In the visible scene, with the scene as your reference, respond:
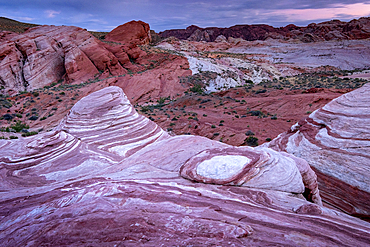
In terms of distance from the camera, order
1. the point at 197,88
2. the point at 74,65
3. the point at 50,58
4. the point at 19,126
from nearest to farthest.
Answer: the point at 19,126 < the point at 197,88 < the point at 74,65 < the point at 50,58

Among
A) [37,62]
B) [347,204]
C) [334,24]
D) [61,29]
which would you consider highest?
[334,24]

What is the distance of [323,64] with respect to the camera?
53000mm

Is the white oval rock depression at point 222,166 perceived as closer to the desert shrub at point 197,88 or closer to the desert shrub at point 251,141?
the desert shrub at point 251,141

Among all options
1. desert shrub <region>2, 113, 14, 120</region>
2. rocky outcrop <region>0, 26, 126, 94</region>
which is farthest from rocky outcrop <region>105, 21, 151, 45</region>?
desert shrub <region>2, 113, 14, 120</region>

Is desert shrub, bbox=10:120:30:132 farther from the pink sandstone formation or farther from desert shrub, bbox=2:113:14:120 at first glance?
the pink sandstone formation

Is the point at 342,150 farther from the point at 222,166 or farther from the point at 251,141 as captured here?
the point at 251,141

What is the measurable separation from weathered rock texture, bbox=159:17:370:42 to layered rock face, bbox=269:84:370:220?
4189 inches

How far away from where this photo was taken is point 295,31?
371 feet

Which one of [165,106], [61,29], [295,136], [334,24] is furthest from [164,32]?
[295,136]

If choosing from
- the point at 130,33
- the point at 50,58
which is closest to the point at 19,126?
the point at 50,58

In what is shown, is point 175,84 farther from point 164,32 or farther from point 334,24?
point 164,32

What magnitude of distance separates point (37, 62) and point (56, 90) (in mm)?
10292

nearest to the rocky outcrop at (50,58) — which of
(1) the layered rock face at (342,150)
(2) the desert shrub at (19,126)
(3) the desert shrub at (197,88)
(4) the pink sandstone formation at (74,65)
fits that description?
(4) the pink sandstone formation at (74,65)

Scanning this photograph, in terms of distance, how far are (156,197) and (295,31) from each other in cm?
13816
